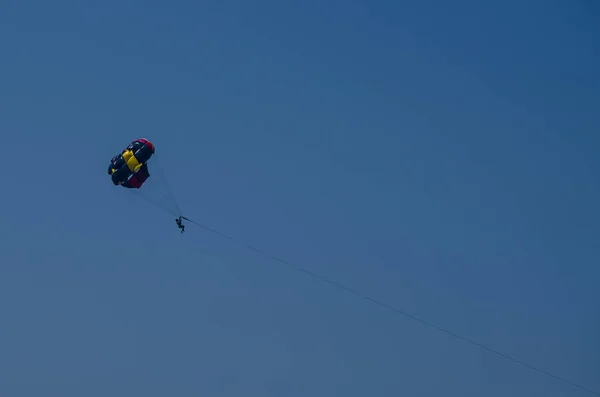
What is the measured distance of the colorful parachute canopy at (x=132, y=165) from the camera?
146 ft

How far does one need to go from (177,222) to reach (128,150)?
19.4ft

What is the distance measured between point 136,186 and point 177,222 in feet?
13.0

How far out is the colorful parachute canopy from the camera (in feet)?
146

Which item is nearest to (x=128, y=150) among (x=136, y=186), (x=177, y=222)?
(x=136, y=186)

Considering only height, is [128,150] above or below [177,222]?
above

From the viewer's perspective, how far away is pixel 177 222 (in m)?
43.5

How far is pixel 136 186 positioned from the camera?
148ft

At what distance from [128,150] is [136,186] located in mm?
2375

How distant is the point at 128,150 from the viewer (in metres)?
45.1

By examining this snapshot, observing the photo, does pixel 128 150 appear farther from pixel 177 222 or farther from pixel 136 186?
pixel 177 222

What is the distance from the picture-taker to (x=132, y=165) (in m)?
44.5
